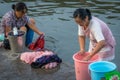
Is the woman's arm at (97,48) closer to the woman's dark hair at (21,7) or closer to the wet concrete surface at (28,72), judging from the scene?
the wet concrete surface at (28,72)

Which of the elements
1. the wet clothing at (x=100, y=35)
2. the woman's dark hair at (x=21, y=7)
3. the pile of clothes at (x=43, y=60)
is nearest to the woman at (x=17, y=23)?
the woman's dark hair at (x=21, y=7)

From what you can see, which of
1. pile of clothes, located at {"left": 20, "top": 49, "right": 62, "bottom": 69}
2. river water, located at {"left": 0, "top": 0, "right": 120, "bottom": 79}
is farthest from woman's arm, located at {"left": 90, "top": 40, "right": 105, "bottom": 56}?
river water, located at {"left": 0, "top": 0, "right": 120, "bottom": 79}

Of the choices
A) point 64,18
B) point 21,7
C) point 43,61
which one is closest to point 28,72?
point 43,61

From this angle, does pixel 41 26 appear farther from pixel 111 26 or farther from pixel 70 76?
pixel 70 76

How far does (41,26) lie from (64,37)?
1448 mm

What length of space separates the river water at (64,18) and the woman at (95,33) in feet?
6.21

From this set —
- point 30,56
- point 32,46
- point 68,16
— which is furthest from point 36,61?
point 68,16

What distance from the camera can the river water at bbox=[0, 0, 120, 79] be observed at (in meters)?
9.16

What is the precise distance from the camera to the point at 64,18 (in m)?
11.6

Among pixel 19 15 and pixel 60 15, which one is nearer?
pixel 19 15

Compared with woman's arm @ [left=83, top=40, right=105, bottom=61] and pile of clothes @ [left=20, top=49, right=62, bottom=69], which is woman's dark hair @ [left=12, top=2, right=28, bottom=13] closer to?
pile of clothes @ [left=20, top=49, right=62, bottom=69]

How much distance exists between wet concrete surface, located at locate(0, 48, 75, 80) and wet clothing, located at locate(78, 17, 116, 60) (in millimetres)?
785

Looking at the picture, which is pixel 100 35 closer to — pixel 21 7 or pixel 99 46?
pixel 99 46

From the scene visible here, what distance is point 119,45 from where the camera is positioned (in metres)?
8.93
